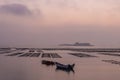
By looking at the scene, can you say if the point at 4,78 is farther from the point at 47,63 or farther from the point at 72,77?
the point at 47,63

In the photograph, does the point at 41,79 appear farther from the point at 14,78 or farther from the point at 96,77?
the point at 96,77

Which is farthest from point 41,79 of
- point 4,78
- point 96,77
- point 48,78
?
point 96,77

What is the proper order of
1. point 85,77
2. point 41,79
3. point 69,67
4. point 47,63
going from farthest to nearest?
1. point 47,63
2. point 69,67
3. point 85,77
4. point 41,79

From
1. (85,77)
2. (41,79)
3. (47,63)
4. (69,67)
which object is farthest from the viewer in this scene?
(47,63)

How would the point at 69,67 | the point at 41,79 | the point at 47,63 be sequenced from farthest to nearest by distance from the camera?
the point at 47,63 < the point at 69,67 < the point at 41,79

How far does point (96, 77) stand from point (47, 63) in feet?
44.3

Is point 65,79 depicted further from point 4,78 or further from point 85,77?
point 4,78

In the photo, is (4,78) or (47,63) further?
(47,63)

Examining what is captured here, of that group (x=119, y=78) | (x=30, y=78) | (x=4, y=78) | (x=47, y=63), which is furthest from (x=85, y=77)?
(x=47, y=63)

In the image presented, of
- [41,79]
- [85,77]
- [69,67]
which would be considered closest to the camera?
[41,79]

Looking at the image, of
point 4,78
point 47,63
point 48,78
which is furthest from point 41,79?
point 47,63

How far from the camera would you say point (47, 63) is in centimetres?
3816

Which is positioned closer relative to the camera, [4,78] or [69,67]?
[4,78]

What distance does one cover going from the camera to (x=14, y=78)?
968 inches
